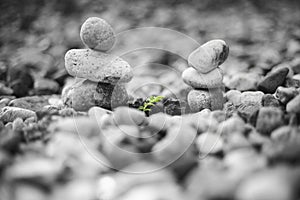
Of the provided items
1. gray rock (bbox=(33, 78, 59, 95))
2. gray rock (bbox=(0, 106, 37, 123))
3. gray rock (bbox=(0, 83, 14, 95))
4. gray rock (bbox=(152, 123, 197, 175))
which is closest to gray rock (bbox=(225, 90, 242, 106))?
gray rock (bbox=(152, 123, 197, 175))

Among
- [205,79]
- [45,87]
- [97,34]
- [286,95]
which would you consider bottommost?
[45,87]

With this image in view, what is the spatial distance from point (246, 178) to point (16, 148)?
1.95 feet

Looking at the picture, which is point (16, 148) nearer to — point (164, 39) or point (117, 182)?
point (117, 182)

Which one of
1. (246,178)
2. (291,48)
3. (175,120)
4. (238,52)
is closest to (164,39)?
(238,52)

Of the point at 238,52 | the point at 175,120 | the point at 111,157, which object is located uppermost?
the point at 111,157

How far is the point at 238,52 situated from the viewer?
10.6ft

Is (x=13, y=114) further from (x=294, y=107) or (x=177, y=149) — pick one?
(x=294, y=107)

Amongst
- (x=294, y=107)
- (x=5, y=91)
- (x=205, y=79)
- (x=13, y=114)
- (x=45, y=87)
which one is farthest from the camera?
(x=45, y=87)

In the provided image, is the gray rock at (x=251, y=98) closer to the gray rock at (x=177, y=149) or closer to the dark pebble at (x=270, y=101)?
the dark pebble at (x=270, y=101)

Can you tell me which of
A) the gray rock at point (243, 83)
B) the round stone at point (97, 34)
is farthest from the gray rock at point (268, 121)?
the gray rock at point (243, 83)

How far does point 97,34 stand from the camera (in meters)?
1.43

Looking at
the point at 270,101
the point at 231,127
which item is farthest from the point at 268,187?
the point at 270,101

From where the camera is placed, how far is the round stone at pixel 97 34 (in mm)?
1419

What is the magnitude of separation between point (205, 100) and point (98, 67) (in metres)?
0.61
